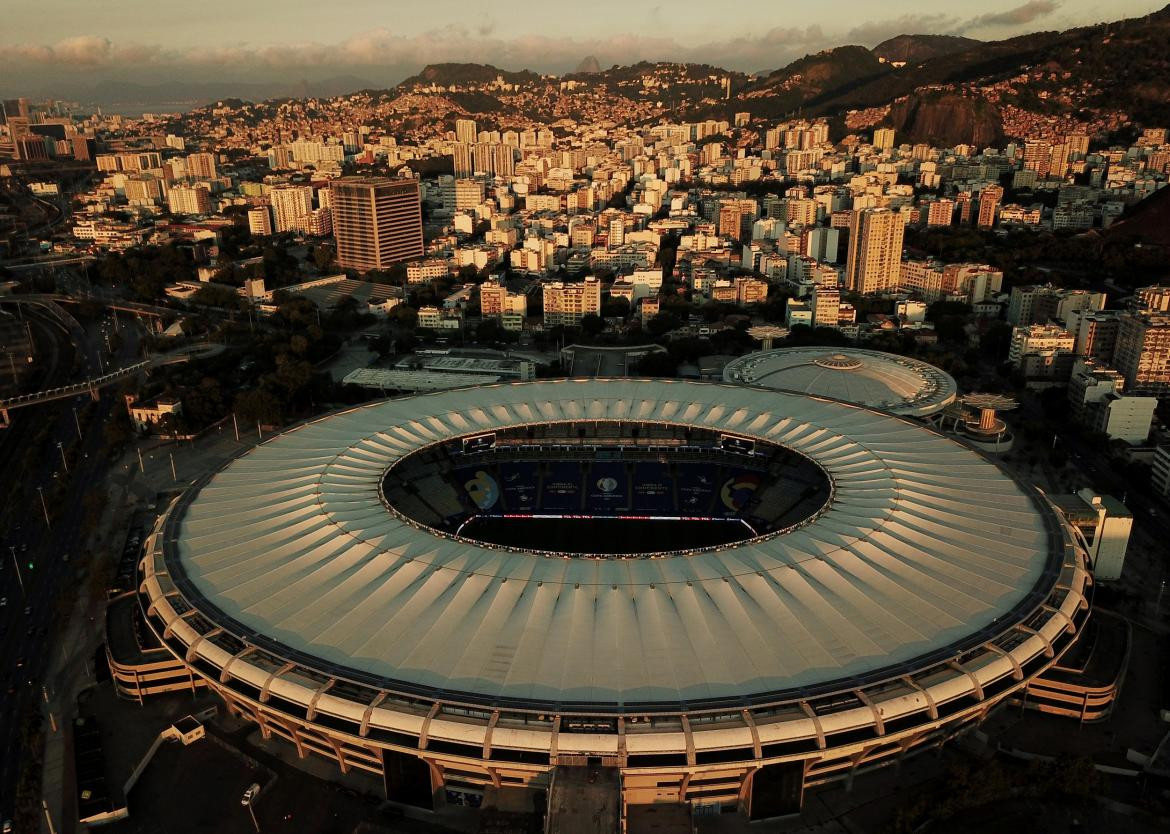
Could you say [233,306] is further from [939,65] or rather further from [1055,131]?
[939,65]

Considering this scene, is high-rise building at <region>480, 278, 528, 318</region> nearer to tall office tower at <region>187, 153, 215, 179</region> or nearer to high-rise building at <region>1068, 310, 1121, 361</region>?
Result: high-rise building at <region>1068, 310, 1121, 361</region>

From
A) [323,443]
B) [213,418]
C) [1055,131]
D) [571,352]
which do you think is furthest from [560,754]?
[1055,131]

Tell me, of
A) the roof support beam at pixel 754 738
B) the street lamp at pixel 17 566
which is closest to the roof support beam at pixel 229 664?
the roof support beam at pixel 754 738

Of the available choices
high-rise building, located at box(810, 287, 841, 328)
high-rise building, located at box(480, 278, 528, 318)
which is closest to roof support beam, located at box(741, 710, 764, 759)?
high-rise building, located at box(810, 287, 841, 328)

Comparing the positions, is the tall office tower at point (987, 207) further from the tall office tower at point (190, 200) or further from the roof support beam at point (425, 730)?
the tall office tower at point (190, 200)

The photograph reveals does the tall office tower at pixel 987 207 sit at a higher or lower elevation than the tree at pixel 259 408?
higher
